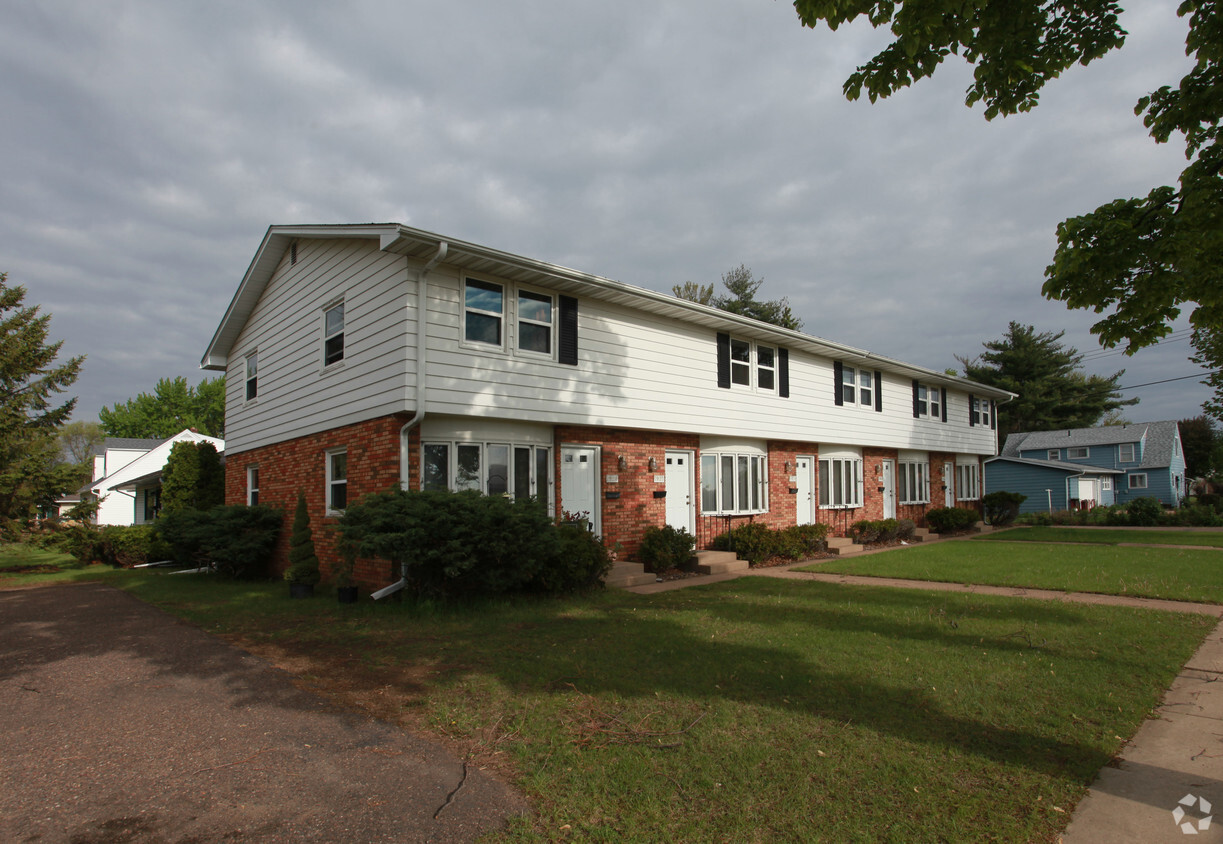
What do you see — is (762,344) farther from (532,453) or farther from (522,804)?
(522,804)

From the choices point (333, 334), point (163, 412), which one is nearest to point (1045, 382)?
point (333, 334)

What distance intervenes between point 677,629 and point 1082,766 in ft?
14.4

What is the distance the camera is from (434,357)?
10.3 metres

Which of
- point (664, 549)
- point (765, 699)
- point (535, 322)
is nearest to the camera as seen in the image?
point (765, 699)

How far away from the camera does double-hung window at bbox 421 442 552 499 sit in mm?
10805

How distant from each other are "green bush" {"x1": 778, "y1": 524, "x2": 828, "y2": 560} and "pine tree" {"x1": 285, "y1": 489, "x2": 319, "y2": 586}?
9465 mm

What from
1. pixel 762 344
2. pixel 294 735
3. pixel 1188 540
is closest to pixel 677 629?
pixel 294 735

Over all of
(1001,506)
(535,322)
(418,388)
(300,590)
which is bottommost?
(300,590)

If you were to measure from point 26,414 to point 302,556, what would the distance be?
16047 mm

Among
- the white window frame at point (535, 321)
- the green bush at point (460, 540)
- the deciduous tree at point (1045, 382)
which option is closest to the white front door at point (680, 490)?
the white window frame at point (535, 321)

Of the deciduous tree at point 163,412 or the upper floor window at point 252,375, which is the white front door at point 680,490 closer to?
the upper floor window at point 252,375

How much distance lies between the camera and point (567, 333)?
481 inches

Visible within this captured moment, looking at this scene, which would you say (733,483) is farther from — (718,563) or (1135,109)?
(1135,109)

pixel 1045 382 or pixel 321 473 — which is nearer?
pixel 321 473
